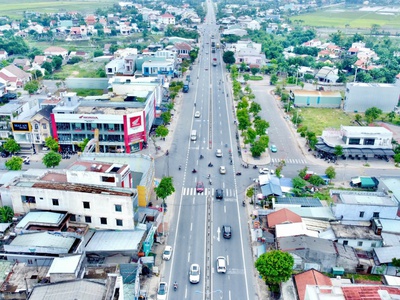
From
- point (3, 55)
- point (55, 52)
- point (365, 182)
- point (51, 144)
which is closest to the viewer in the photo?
point (365, 182)

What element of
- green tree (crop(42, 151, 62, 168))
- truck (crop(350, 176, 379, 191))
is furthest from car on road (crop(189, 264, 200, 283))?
truck (crop(350, 176, 379, 191))

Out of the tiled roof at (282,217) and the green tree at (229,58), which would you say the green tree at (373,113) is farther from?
the green tree at (229,58)

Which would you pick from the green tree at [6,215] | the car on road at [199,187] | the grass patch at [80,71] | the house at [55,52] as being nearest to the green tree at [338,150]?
the car on road at [199,187]

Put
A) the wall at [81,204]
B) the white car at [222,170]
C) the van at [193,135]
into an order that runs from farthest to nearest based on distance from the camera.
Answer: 1. the van at [193,135]
2. the white car at [222,170]
3. the wall at [81,204]

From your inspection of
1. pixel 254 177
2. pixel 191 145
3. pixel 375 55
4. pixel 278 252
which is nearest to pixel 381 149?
pixel 254 177

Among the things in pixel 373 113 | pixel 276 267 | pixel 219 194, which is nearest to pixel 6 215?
pixel 219 194

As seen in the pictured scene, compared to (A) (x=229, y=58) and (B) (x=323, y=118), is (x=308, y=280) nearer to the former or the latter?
(B) (x=323, y=118)
